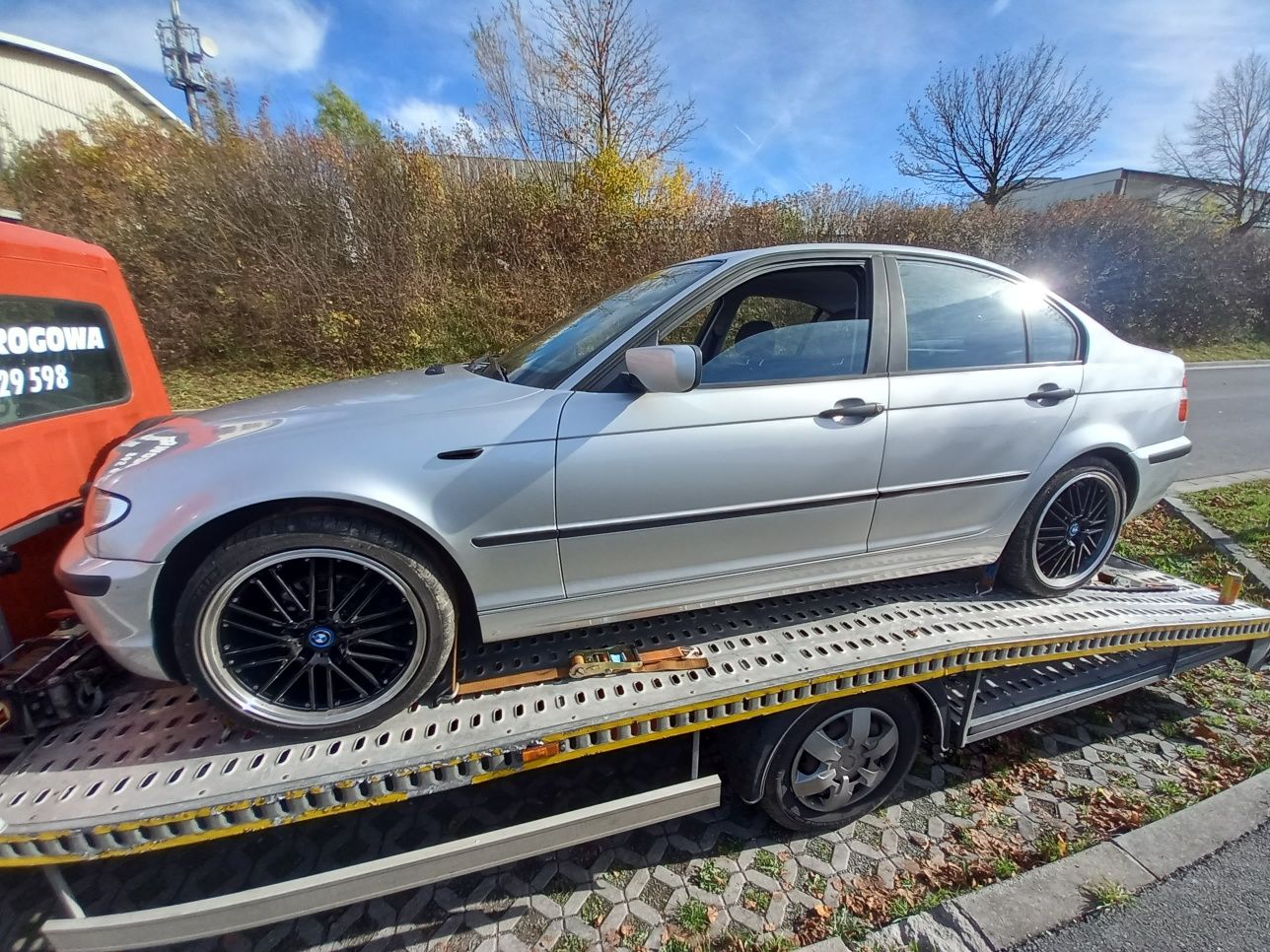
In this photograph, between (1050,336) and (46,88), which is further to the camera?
(46,88)

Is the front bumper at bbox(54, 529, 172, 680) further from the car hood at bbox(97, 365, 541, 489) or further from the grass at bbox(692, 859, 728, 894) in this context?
the grass at bbox(692, 859, 728, 894)

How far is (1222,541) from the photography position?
4457 mm

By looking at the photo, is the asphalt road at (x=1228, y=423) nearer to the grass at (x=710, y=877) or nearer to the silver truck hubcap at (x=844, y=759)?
the silver truck hubcap at (x=844, y=759)

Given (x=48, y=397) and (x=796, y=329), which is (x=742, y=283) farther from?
(x=48, y=397)

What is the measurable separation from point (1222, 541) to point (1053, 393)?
3427 millimetres

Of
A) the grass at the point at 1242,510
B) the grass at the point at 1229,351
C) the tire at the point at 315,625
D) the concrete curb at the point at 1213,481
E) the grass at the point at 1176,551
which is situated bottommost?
the grass at the point at 1176,551

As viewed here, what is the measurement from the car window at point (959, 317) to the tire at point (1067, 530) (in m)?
0.67

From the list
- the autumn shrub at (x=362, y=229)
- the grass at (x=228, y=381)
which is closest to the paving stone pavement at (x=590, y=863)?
the grass at (x=228, y=381)

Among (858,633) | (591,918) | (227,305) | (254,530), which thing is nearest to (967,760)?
(858,633)

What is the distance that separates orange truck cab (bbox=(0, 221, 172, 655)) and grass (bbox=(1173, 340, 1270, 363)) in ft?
66.7

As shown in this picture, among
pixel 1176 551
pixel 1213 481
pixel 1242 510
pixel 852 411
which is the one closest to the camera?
pixel 852 411

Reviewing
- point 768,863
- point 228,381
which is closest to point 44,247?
point 768,863

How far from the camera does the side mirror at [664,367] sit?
6.00 feet

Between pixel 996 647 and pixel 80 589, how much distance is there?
3.17 meters
